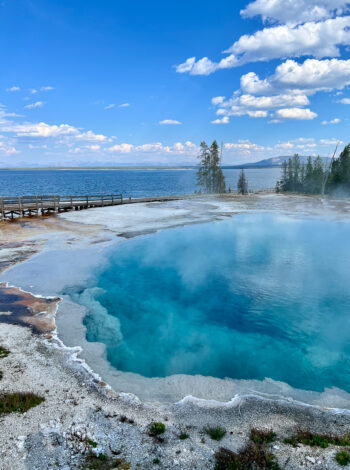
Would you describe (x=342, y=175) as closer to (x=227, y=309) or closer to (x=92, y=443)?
(x=227, y=309)

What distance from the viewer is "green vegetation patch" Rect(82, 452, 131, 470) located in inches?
203

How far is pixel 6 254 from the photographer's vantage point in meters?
18.0

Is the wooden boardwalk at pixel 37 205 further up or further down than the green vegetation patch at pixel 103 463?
further up

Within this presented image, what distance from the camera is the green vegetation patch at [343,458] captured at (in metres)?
5.25

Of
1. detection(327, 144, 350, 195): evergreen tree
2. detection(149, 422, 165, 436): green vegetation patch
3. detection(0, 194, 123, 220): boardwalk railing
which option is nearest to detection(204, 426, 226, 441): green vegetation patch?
detection(149, 422, 165, 436): green vegetation patch

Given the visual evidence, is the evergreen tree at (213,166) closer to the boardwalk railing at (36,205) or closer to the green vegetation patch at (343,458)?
the boardwalk railing at (36,205)

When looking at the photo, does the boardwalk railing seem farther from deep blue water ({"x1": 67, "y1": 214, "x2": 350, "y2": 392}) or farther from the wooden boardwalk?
deep blue water ({"x1": 67, "y1": 214, "x2": 350, "y2": 392})

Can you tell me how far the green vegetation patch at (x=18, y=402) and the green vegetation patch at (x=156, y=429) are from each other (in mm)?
2554

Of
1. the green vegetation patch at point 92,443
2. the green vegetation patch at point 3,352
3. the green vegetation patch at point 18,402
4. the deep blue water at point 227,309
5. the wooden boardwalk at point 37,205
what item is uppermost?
the wooden boardwalk at point 37,205

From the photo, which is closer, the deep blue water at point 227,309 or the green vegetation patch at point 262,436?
the green vegetation patch at point 262,436

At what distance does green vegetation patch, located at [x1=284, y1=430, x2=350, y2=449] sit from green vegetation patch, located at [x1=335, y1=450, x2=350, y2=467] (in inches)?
10.3

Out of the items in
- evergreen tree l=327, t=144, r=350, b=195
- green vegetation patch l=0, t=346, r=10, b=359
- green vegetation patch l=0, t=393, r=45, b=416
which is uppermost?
evergreen tree l=327, t=144, r=350, b=195

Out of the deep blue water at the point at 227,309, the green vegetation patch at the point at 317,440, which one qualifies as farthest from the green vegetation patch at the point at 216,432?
the deep blue water at the point at 227,309

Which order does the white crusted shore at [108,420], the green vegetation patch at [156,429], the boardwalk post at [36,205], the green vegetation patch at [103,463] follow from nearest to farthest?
the green vegetation patch at [103,463] < the white crusted shore at [108,420] < the green vegetation patch at [156,429] < the boardwalk post at [36,205]
